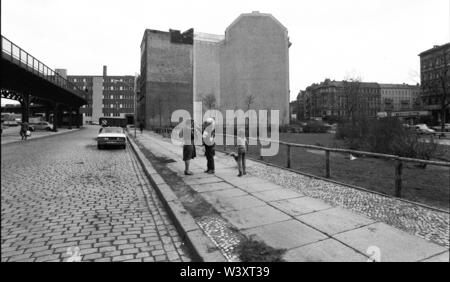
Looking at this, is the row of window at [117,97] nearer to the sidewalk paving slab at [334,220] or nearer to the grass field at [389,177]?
the grass field at [389,177]

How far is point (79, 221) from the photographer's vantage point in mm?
4660

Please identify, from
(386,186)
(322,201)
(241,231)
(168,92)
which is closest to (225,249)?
(241,231)

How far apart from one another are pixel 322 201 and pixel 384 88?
13597cm

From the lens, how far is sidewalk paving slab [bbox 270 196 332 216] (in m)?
5.19

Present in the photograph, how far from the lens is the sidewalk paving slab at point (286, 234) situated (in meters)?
3.76

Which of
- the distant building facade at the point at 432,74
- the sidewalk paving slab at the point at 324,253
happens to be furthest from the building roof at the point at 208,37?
the sidewalk paving slab at the point at 324,253

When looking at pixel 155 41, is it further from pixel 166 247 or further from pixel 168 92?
pixel 166 247

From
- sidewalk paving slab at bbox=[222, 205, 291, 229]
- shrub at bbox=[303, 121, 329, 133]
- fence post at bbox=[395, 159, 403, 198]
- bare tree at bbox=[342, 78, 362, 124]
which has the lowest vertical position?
sidewalk paving slab at bbox=[222, 205, 291, 229]

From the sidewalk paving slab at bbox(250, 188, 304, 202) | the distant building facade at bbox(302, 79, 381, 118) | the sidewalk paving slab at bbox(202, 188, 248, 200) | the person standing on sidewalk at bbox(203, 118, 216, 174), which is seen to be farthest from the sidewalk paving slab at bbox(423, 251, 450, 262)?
the distant building facade at bbox(302, 79, 381, 118)

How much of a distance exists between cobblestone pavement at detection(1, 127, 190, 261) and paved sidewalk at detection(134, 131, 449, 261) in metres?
1.21

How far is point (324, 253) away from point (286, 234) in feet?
2.33

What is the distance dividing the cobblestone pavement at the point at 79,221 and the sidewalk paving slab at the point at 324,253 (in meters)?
1.37

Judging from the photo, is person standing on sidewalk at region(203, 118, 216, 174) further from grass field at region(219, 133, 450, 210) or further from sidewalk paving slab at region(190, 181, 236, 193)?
grass field at region(219, 133, 450, 210)
